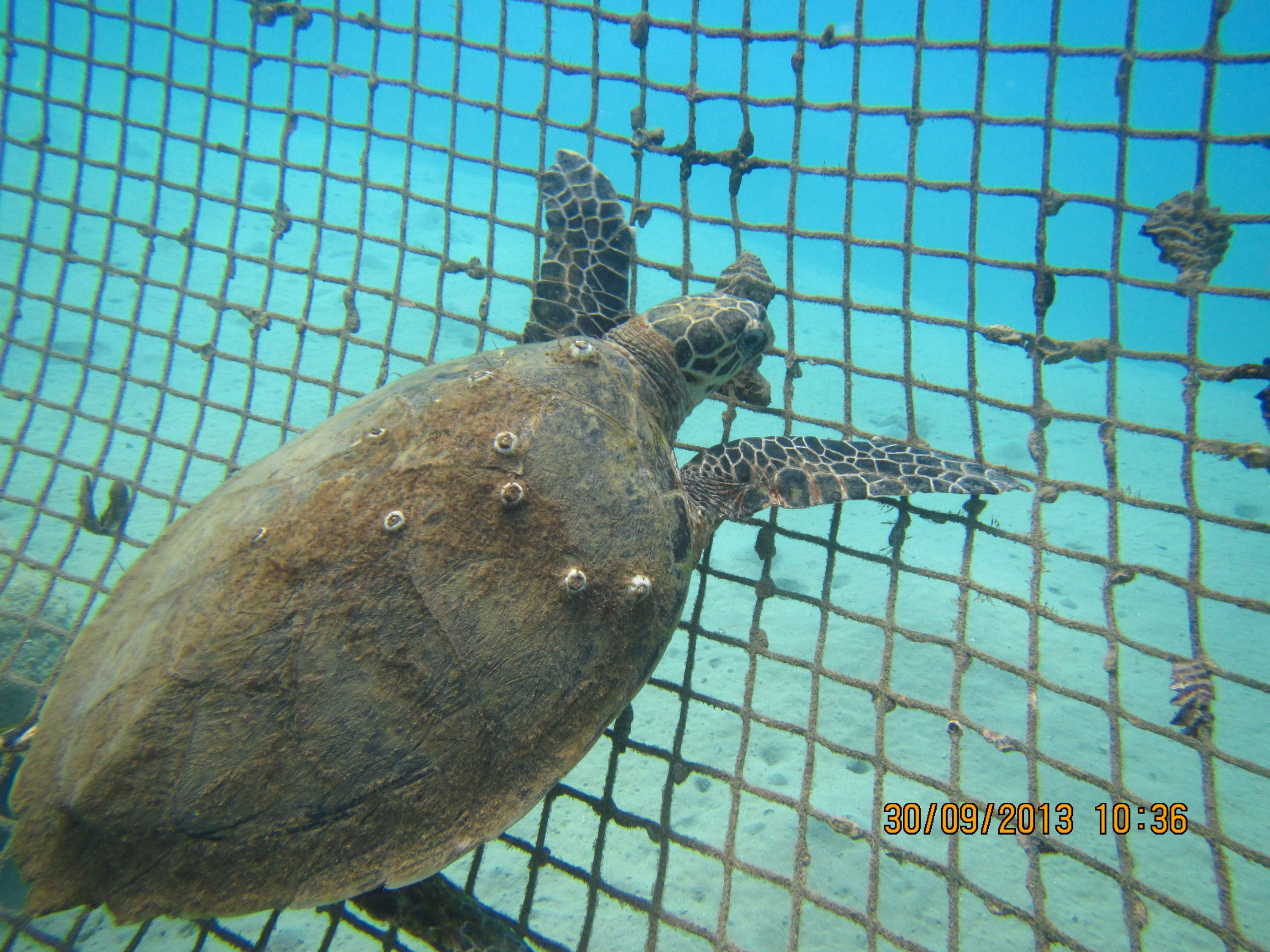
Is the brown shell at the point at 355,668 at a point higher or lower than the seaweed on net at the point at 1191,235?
lower

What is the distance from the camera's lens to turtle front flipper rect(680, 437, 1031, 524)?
3311 mm

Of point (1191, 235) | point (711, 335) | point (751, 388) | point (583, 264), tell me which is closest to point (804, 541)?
point (751, 388)

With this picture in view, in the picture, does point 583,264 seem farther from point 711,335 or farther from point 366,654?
point 366,654

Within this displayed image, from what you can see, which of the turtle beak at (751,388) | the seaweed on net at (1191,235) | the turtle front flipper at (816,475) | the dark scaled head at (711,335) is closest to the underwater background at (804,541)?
the seaweed on net at (1191,235)

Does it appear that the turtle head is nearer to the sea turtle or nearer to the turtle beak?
the turtle beak

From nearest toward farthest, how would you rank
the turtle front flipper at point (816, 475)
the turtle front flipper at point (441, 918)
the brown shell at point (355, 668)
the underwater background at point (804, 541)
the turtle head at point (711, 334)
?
the brown shell at point (355, 668), the turtle front flipper at point (441, 918), the underwater background at point (804, 541), the turtle front flipper at point (816, 475), the turtle head at point (711, 334)

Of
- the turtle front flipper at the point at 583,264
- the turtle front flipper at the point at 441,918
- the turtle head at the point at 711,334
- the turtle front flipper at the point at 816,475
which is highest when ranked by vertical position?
the turtle front flipper at the point at 583,264

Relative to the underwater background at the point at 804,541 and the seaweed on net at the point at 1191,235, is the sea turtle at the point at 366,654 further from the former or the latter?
the seaweed on net at the point at 1191,235

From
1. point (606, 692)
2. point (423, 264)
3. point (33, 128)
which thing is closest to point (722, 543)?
point (606, 692)

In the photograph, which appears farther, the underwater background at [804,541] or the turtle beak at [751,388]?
the turtle beak at [751,388]

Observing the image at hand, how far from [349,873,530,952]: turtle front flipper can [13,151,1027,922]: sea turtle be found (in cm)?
72

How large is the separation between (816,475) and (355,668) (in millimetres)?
2549

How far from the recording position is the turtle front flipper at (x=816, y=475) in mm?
3311

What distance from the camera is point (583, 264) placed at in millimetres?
4055
